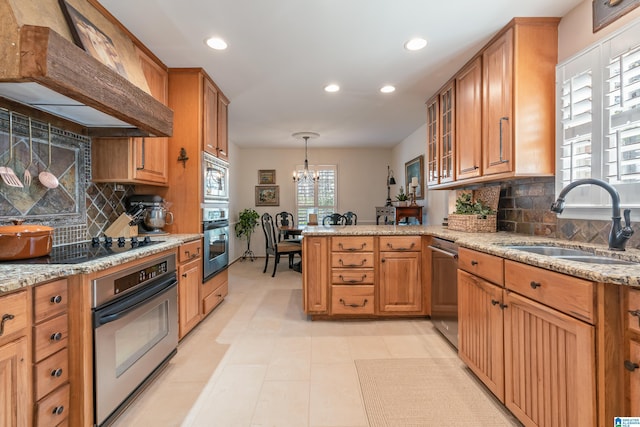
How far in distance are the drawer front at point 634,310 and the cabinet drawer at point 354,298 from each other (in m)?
1.92

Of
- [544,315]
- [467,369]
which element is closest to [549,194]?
[544,315]

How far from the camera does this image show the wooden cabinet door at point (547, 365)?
3.43 feet

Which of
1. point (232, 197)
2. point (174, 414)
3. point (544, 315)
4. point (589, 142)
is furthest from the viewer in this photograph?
point (232, 197)

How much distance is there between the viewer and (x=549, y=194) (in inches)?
81.9

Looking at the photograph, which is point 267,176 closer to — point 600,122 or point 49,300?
point 49,300

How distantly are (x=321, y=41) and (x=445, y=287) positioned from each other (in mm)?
2215

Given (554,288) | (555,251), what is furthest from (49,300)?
(555,251)

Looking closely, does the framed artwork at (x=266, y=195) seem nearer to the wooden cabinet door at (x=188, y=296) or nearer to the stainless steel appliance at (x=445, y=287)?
the wooden cabinet door at (x=188, y=296)

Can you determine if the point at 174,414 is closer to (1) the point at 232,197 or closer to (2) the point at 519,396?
(2) the point at 519,396

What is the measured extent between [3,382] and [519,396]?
215 cm

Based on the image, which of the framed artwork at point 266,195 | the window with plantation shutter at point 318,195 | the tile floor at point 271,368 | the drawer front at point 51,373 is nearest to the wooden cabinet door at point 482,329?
the tile floor at point 271,368

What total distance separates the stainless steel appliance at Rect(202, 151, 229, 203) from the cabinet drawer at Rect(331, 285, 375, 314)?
1.55 meters

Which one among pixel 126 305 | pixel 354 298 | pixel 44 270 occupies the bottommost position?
pixel 354 298

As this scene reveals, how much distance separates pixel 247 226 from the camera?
6.08 metres
